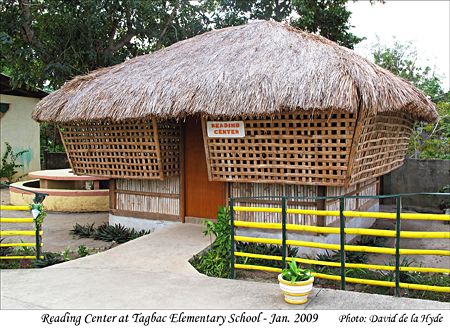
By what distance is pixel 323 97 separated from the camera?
5.59 meters

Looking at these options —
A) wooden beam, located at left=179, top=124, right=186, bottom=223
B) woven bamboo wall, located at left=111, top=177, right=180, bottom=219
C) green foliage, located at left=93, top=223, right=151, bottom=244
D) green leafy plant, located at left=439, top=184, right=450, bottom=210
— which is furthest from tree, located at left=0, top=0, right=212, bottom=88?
green leafy plant, located at left=439, top=184, right=450, bottom=210

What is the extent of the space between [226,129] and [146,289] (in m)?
2.77

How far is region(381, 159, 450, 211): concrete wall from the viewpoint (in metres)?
11.4

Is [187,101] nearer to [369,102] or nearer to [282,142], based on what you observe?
[282,142]

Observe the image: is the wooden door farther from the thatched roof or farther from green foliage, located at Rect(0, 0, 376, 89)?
green foliage, located at Rect(0, 0, 376, 89)

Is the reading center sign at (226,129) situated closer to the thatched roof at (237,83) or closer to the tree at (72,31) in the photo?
the thatched roof at (237,83)

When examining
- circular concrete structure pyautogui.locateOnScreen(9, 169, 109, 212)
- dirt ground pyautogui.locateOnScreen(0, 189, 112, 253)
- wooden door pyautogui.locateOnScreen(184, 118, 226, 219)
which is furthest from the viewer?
circular concrete structure pyautogui.locateOnScreen(9, 169, 109, 212)

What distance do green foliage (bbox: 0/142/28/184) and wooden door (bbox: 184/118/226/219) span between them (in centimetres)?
943

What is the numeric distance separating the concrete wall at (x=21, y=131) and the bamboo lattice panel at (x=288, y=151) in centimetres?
1119

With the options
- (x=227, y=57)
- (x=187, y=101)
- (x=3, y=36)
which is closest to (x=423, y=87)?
(x=227, y=57)

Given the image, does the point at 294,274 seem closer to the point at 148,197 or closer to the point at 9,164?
the point at 148,197

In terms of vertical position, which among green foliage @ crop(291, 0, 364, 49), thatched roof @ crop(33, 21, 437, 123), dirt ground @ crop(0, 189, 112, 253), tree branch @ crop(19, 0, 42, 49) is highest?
green foliage @ crop(291, 0, 364, 49)

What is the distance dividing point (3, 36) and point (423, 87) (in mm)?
14390

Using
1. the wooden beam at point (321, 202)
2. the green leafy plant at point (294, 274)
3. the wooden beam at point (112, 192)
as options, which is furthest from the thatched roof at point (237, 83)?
the green leafy plant at point (294, 274)
